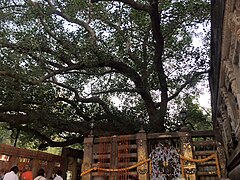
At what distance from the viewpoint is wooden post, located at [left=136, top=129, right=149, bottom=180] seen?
19.8 ft

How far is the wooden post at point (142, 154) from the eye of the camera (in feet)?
19.8

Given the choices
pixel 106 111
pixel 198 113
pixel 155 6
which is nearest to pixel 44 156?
pixel 106 111

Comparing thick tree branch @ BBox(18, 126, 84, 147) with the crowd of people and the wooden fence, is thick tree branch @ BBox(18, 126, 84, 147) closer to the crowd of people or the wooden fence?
the wooden fence

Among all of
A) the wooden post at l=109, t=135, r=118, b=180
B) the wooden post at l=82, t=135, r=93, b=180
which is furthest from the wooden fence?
the wooden post at l=109, t=135, r=118, b=180

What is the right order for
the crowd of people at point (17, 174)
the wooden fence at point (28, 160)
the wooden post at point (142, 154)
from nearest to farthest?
the crowd of people at point (17, 174), the wooden post at point (142, 154), the wooden fence at point (28, 160)

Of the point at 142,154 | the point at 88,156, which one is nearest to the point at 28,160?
the point at 88,156

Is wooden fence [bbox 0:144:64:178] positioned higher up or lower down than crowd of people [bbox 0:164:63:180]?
higher up

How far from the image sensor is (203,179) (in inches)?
233

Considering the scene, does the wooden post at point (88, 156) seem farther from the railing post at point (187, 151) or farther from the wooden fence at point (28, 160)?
the railing post at point (187, 151)

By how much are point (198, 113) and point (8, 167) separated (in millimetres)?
9845

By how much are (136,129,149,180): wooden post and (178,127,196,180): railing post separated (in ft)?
3.21

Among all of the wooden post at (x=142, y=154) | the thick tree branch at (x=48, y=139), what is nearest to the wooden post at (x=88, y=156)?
the wooden post at (x=142, y=154)

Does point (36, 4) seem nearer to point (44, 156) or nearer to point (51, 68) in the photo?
point (51, 68)

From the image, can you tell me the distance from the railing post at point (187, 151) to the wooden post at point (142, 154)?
98 cm
